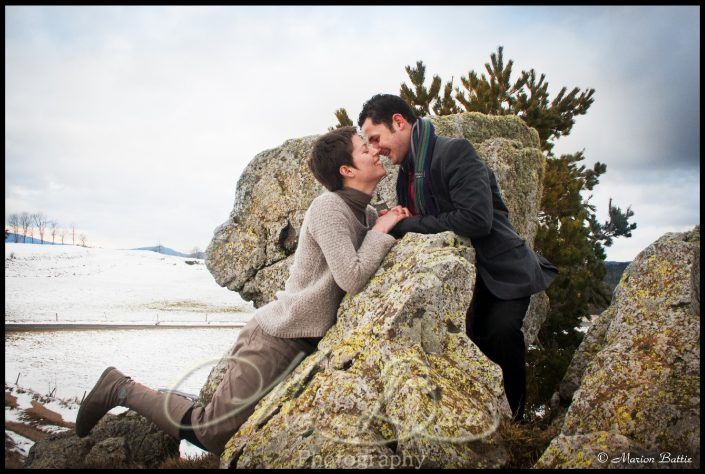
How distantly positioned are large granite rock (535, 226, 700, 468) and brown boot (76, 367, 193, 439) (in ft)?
10.4

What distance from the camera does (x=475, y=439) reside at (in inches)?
126

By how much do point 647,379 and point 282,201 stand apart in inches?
223

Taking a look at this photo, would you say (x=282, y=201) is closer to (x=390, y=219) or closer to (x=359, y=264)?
(x=390, y=219)

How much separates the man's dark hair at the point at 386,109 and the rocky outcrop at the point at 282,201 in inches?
99.6

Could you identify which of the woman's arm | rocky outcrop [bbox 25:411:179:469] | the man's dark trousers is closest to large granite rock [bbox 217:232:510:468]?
the woman's arm

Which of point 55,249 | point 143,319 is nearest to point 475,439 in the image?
point 143,319

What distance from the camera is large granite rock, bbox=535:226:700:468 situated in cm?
327

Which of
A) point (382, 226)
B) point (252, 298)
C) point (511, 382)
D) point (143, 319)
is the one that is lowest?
point (143, 319)

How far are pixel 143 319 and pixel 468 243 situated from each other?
3643 cm

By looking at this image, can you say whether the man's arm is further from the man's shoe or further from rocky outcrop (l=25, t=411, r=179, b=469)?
rocky outcrop (l=25, t=411, r=179, b=469)

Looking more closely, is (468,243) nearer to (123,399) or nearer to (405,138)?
(405,138)

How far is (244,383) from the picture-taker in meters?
4.33

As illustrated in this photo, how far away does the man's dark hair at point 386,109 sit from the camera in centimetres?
530

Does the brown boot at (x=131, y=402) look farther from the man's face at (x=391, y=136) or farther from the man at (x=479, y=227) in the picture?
the man's face at (x=391, y=136)
